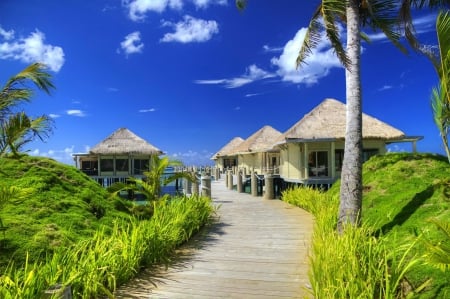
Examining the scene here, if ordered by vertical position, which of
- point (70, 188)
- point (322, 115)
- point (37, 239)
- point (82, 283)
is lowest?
point (82, 283)

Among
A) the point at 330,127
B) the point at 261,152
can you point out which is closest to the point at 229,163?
the point at 261,152

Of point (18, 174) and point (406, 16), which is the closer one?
point (18, 174)

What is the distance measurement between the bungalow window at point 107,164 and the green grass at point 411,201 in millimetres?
23993

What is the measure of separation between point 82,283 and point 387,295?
3.61 metres

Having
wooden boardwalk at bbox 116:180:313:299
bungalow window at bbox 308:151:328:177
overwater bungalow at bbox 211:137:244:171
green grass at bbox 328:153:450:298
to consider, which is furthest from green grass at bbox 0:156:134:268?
overwater bungalow at bbox 211:137:244:171

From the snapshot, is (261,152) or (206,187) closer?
(206,187)

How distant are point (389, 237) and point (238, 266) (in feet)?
8.57

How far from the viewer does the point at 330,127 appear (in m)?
20.3

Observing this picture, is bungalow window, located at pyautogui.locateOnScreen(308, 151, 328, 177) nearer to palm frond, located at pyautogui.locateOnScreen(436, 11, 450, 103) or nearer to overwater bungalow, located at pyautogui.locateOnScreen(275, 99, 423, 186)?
overwater bungalow, located at pyautogui.locateOnScreen(275, 99, 423, 186)

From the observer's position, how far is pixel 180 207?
30.8 ft

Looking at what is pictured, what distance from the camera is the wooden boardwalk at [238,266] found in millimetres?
5477

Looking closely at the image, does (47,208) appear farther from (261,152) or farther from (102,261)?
(261,152)

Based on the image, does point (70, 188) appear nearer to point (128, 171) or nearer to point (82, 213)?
point (82, 213)

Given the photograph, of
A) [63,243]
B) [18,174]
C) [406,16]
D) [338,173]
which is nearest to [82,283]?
[63,243]
